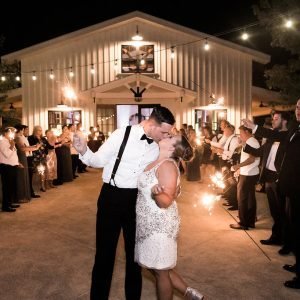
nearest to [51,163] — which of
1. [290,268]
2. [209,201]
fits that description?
[209,201]

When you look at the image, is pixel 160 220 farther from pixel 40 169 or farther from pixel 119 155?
pixel 40 169

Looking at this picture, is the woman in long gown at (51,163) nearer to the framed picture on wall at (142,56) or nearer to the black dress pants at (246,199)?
the black dress pants at (246,199)

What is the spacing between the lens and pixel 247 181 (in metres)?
7.18

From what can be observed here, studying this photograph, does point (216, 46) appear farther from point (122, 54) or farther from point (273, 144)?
point (273, 144)

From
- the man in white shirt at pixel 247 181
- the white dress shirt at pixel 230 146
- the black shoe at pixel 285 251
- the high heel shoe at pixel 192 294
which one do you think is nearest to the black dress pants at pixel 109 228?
the high heel shoe at pixel 192 294

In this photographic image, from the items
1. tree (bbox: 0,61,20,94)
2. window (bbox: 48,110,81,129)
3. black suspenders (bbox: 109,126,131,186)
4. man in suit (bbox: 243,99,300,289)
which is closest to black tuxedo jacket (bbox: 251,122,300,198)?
man in suit (bbox: 243,99,300,289)

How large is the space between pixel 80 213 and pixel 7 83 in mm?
8637

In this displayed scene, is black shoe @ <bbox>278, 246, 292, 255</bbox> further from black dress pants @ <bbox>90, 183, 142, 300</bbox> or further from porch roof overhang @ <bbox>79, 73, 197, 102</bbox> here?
porch roof overhang @ <bbox>79, 73, 197, 102</bbox>

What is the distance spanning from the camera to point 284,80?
15.1 metres

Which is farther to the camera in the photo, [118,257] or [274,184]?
[274,184]

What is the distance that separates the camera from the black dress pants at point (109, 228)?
12.6 feet

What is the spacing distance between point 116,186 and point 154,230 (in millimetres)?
605

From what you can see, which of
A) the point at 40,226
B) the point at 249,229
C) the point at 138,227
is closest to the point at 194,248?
the point at 249,229

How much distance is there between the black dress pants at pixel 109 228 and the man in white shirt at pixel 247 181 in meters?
3.63
